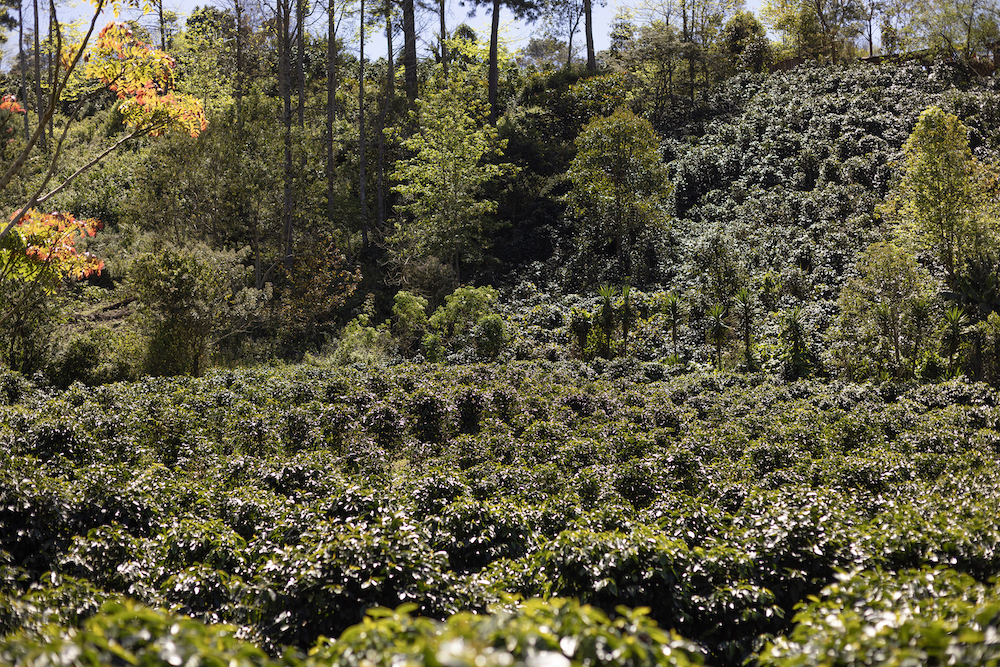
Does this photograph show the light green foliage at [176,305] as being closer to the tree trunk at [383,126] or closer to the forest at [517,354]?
the forest at [517,354]

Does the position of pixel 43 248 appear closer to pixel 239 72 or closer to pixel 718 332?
pixel 718 332

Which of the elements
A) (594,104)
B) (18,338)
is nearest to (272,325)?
(18,338)

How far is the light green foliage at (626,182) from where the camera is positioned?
79.9ft

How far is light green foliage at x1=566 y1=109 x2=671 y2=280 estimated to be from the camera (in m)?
24.4

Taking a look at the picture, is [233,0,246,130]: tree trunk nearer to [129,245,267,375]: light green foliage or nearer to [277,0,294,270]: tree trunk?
[277,0,294,270]: tree trunk

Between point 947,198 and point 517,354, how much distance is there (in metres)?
12.3

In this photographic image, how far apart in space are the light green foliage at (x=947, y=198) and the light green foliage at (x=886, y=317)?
1.57m

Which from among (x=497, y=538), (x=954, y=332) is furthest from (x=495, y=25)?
(x=497, y=538)

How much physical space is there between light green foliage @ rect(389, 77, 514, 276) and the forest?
0.17 meters

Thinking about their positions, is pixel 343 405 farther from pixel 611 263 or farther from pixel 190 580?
pixel 611 263

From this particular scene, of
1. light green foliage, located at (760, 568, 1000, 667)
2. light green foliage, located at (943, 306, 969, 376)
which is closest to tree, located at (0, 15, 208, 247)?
light green foliage, located at (760, 568, 1000, 667)

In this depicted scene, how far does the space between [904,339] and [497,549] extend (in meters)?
15.7

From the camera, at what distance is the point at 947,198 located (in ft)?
60.2

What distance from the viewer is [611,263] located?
81.8 feet
